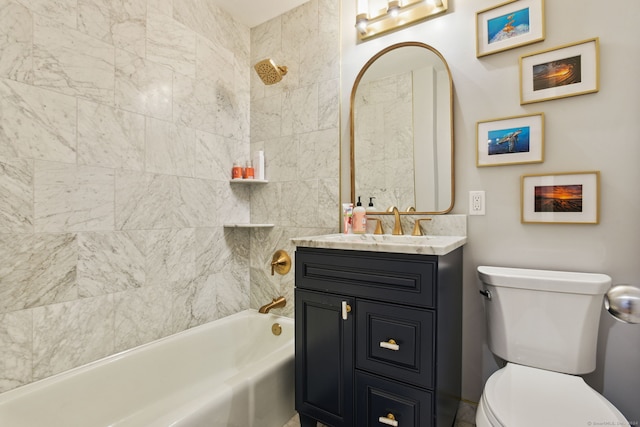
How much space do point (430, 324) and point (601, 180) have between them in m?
0.96

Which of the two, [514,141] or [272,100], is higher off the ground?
[272,100]

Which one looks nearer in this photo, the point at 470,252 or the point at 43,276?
the point at 43,276

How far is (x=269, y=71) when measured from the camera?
6.70 feet

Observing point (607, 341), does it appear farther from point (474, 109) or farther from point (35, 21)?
point (35, 21)

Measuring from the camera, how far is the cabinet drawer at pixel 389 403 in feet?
3.82

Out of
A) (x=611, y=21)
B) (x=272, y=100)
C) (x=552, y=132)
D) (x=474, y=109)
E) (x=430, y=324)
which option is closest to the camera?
(x=430, y=324)

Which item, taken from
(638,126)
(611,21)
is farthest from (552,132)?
(611,21)

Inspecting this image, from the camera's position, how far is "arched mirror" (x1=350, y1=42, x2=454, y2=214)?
5.41 ft

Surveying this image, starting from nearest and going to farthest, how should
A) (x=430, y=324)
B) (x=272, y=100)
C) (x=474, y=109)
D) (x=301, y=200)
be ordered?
(x=430, y=324) → (x=474, y=109) → (x=301, y=200) → (x=272, y=100)

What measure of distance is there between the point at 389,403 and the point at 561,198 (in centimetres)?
115

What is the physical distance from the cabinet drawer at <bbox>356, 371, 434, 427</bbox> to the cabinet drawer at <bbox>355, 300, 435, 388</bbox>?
0.04 meters

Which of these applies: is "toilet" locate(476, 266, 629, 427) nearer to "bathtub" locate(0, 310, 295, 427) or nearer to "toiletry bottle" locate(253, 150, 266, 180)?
"bathtub" locate(0, 310, 295, 427)

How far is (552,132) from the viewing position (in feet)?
4.57

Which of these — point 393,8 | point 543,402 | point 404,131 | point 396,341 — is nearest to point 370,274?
point 396,341
